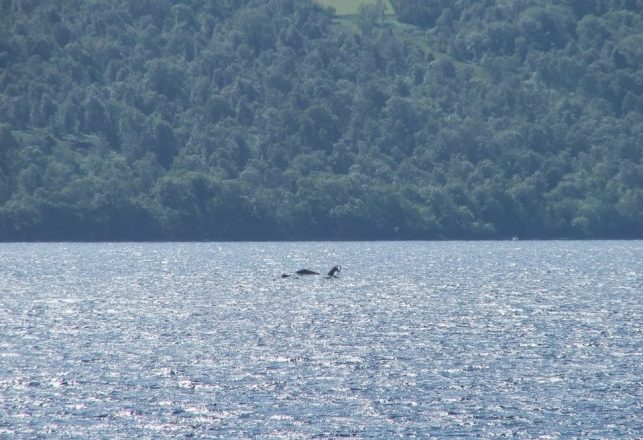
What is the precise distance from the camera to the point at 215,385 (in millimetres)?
78625

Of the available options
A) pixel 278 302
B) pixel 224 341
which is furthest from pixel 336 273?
pixel 224 341

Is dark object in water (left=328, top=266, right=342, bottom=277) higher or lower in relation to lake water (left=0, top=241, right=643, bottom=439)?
higher

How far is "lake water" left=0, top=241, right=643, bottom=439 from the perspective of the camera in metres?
67.6

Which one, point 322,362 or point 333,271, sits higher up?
point 333,271

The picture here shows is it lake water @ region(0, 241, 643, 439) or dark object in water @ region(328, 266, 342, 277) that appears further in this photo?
dark object in water @ region(328, 266, 342, 277)

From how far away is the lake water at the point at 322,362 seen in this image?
2660 inches

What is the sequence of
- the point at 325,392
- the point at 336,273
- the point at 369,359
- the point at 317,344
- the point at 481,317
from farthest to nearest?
the point at 336,273 < the point at 481,317 < the point at 317,344 < the point at 369,359 < the point at 325,392

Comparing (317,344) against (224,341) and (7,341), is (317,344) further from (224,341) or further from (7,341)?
(7,341)

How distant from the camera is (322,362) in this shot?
87.8m

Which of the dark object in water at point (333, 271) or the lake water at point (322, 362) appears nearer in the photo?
the lake water at point (322, 362)

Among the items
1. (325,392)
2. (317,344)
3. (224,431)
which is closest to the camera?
(224,431)

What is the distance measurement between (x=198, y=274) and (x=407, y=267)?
30368 millimetres

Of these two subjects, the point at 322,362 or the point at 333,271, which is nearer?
the point at 322,362

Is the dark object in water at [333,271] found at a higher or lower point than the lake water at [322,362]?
higher
